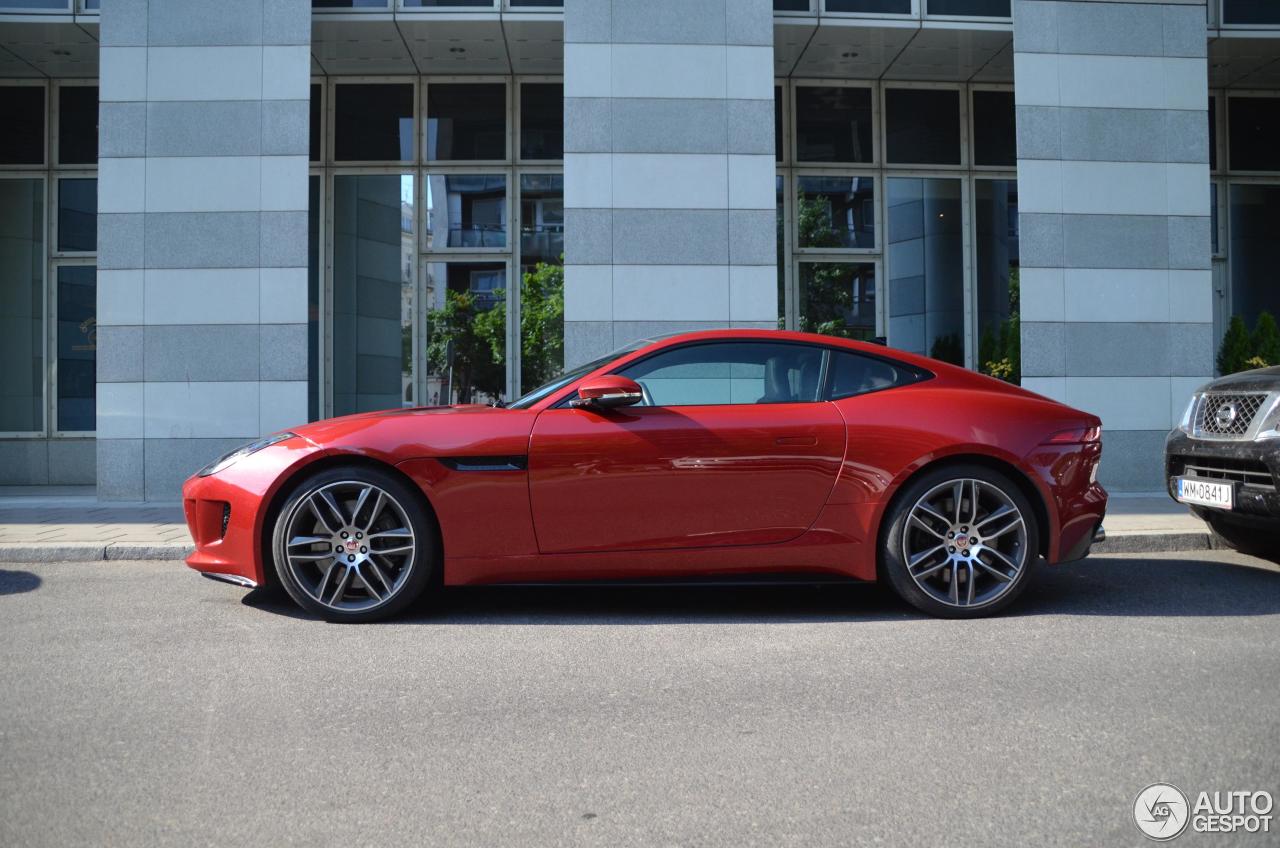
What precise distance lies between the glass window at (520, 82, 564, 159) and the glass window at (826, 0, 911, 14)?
3416 millimetres

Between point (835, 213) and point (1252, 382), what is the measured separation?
24.3 feet

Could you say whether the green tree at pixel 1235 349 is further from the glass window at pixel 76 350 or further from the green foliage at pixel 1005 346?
the glass window at pixel 76 350

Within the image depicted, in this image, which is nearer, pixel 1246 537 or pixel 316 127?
pixel 1246 537

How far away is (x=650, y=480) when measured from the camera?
183 inches

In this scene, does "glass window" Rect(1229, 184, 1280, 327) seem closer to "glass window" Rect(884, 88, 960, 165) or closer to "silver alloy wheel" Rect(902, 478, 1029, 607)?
"glass window" Rect(884, 88, 960, 165)

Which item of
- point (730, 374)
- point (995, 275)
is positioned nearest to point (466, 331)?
point (995, 275)

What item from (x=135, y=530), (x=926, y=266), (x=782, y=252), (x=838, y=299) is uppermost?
(x=782, y=252)

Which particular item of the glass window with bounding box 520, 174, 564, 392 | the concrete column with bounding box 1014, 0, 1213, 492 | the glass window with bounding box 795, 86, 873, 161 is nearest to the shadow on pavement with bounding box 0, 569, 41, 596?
the glass window with bounding box 520, 174, 564, 392

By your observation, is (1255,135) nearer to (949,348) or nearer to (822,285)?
(949,348)

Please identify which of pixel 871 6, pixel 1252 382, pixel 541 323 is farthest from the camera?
pixel 541 323

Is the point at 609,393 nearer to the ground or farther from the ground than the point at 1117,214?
nearer to the ground

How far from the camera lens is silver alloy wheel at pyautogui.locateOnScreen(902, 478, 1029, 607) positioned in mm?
4766

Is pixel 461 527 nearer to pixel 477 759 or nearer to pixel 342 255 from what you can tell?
pixel 477 759

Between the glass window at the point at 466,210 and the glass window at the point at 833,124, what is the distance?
3.79m
